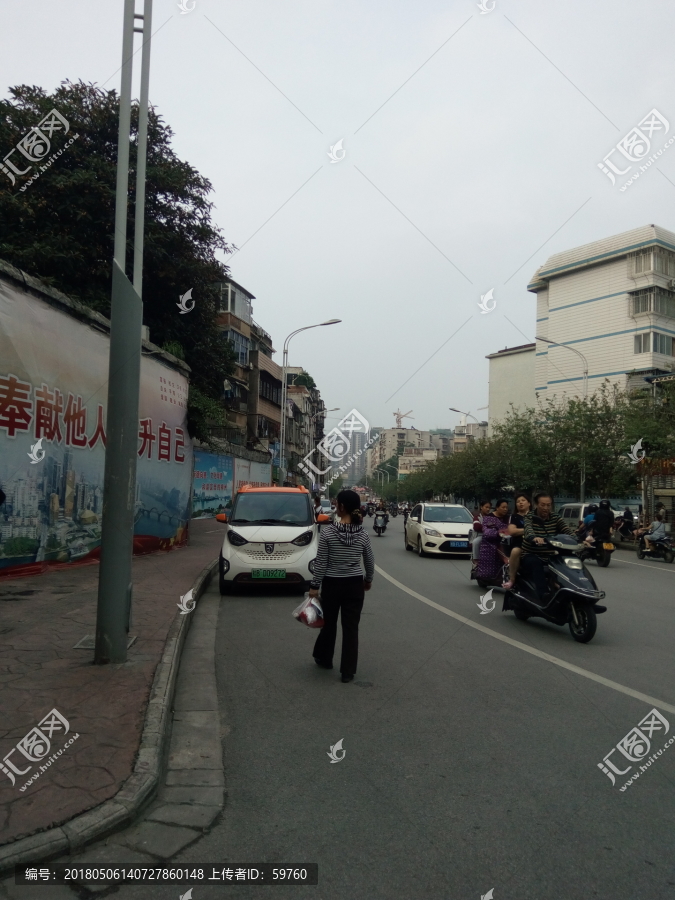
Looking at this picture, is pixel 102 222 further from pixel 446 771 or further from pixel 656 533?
pixel 446 771

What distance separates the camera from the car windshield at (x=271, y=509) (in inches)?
473

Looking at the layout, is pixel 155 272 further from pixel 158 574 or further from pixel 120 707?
pixel 120 707

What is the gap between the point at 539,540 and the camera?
8625 mm

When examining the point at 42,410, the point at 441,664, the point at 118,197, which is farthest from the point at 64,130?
the point at 441,664

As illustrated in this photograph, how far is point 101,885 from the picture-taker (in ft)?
9.95

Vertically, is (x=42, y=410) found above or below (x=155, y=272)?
below

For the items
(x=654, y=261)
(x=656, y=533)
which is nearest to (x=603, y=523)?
(x=656, y=533)

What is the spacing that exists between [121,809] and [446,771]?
1861 mm

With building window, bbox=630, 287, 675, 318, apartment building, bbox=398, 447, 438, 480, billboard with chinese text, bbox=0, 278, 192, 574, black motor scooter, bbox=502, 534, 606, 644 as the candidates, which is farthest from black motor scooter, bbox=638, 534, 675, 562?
apartment building, bbox=398, 447, 438, 480

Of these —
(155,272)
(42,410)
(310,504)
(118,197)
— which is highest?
(155,272)

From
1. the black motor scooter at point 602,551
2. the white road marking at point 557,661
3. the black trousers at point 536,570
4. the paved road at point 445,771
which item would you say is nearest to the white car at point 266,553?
the white road marking at point 557,661

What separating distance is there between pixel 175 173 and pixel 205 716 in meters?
20.7

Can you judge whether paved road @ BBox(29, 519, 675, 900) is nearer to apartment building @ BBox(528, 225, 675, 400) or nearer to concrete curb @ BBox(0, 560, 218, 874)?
concrete curb @ BBox(0, 560, 218, 874)

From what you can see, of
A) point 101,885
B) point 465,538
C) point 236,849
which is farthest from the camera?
point 465,538
